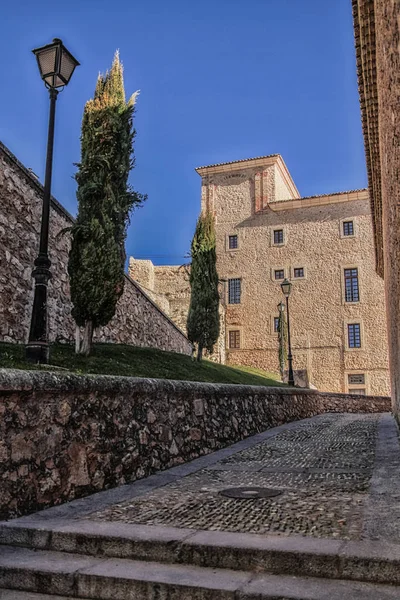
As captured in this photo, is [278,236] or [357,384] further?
[278,236]

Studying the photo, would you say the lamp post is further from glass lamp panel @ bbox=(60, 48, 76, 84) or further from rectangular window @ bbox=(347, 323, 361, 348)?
rectangular window @ bbox=(347, 323, 361, 348)

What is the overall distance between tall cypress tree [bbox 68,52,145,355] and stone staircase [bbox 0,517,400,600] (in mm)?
6535

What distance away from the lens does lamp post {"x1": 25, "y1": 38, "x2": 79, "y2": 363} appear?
552cm

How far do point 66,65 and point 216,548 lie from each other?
6103 millimetres

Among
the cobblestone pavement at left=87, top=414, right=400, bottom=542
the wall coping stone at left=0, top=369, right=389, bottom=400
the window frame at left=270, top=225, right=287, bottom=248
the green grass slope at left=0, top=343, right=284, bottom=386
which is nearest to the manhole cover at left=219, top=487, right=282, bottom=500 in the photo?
the cobblestone pavement at left=87, top=414, right=400, bottom=542

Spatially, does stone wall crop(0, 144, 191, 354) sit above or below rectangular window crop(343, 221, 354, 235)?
below

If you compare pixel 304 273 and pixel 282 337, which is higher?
pixel 304 273

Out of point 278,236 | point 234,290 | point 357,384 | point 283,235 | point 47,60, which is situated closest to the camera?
point 47,60

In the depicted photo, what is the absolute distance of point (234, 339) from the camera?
32062 millimetres

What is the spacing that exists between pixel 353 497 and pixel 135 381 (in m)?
2.29

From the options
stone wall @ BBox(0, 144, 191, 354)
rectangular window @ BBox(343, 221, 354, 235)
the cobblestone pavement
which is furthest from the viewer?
rectangular window @ BBox(343, 221, 354, 235)

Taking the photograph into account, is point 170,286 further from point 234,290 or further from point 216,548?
point 216,548

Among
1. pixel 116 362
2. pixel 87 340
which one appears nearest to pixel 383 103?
pixel 116 362

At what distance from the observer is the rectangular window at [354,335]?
29.8 m
